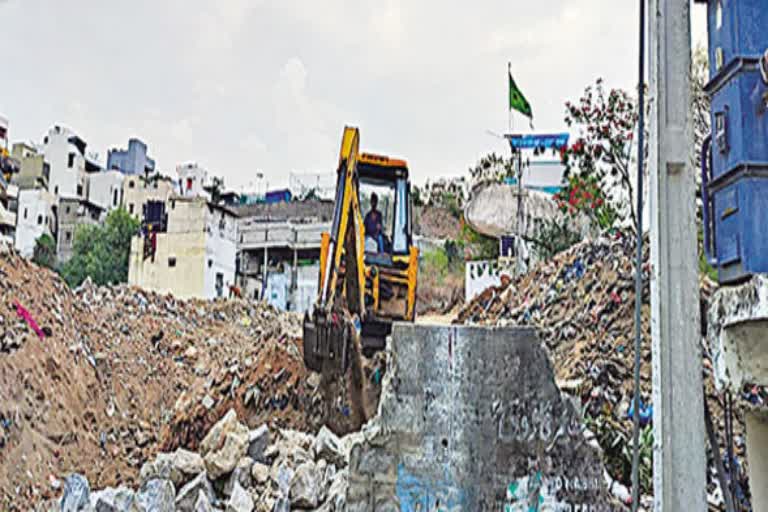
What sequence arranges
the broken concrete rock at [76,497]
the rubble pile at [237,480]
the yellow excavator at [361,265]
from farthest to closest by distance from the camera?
the yellow excavator at [361,265] → the broken concrete rock at [76,497] → the rubble pile at [237,480]

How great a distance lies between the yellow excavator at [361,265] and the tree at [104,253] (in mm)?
20561

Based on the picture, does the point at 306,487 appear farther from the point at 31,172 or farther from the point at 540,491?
the point at 31,172

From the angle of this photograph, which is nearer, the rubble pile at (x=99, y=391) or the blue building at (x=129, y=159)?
the rubble pile at (x=99, y=391)

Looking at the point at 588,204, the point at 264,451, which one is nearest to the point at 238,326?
the point at 588,204

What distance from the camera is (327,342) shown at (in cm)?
888

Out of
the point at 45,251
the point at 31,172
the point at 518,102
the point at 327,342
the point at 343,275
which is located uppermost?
the point at 31,172

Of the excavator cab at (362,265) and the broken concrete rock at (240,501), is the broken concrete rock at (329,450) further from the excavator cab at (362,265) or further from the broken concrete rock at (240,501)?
the excavator cab at (362,265)

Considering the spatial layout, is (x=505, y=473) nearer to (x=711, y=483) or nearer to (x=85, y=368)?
(x=711, y=483)

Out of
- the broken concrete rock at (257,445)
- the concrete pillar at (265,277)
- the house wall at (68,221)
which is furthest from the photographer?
the house wall at (68,221)

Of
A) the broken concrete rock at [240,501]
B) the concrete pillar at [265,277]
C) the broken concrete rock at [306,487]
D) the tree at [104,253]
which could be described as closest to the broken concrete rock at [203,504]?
the broken concrete rock at [240,501]

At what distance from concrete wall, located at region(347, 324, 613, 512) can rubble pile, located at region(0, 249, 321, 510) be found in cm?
333

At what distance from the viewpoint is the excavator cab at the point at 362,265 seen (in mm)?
8445

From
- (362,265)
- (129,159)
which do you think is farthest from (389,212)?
(129,159)

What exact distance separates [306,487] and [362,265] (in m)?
2.76
